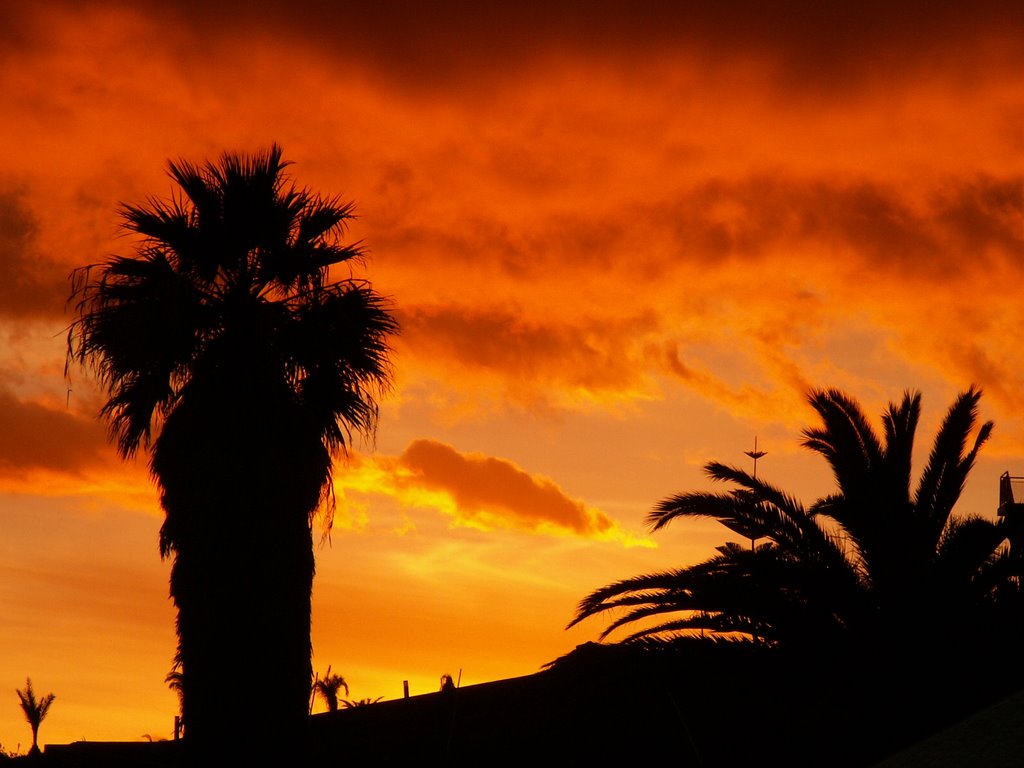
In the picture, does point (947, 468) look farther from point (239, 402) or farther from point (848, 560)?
point (239, 402)

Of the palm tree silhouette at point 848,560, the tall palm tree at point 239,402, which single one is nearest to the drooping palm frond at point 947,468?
the palm tree silhouette at point 848,560

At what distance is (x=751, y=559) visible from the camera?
1445 centimetres

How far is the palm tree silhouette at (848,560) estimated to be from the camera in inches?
555

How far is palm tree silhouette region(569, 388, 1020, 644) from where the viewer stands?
1411cm

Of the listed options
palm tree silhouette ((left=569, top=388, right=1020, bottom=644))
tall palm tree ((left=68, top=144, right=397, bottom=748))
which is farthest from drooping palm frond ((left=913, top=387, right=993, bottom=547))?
tall palm tree ((left=68, top=144, right=397, bottom=748))

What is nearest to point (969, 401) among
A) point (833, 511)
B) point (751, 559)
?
point (833, 511)

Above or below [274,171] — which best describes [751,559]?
below

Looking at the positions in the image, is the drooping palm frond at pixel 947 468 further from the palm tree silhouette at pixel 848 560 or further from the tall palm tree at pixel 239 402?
the tall palm tree at pixel 239 402

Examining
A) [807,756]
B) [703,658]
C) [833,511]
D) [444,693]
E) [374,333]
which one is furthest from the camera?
[444,693]

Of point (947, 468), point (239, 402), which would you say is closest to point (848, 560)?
point (947, 468)

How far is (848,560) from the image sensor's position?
1483cm

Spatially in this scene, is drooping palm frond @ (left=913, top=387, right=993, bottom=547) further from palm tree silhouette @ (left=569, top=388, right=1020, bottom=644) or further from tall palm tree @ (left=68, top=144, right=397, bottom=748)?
tall palm tree @ (left=68, top=144, right=397, bottom=748)

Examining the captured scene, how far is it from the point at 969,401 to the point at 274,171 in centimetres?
1085

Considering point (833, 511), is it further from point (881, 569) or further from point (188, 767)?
point (188, 767)
